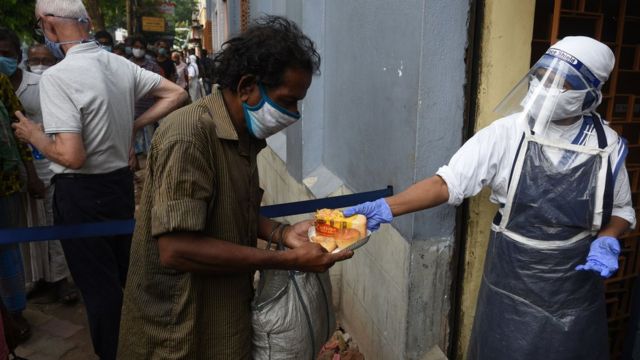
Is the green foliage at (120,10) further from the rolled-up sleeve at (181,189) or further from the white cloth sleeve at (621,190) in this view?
the white cloth sleeve at (621,190)

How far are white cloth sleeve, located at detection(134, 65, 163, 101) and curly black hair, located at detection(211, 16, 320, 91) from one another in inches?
60.8

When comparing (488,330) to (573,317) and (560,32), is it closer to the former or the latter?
(573,317)

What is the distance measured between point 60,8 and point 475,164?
230 cm

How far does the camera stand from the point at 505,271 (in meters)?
2.10

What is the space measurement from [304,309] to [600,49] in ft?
4.90

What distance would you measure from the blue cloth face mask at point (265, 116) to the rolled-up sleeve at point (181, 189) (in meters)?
0.25

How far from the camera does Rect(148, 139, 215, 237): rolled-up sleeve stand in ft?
4.59

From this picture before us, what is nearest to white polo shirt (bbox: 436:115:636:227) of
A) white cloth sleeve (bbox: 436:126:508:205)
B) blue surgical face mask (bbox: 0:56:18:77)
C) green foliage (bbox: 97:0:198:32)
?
white cloth sleeve (bbox: 436:126:508:205)

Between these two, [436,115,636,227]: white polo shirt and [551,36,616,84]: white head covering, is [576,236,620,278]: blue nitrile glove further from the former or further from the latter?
[551,36,616,84]: white head covering

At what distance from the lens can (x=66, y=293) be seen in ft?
13.9

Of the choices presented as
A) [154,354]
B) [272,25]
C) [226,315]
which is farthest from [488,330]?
[272,25]

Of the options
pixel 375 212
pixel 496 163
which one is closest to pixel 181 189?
pixel 375 212

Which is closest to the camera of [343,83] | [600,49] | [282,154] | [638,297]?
[600,49]

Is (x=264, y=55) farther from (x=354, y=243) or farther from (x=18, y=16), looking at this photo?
(x=18, y=16)
